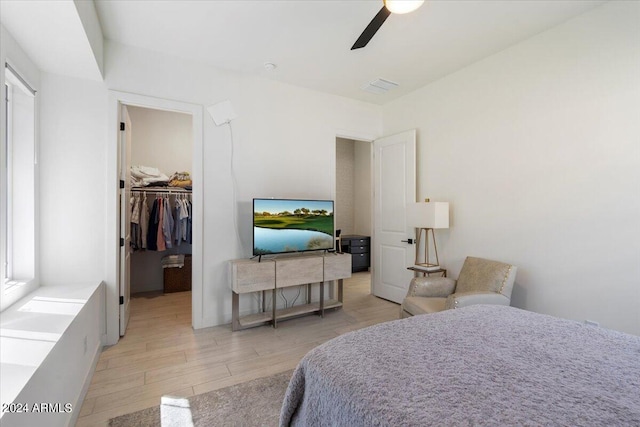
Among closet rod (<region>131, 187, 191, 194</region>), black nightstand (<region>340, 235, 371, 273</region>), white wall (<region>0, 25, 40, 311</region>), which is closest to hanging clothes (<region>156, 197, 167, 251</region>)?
closet rod (<region>131, 187, 191, 194</region>)

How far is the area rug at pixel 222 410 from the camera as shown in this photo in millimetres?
1770

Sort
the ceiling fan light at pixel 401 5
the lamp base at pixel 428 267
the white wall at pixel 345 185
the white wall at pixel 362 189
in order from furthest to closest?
1. the white wall at pixel 345 185
2. the white wall at pixel 362 189
3. the lamp base at pixel 428 267
4. the ceiling fan light at pixel 401 5

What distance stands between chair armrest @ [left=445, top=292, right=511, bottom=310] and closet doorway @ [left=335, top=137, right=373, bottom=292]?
3.94 meters

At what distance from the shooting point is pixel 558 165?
102 inches

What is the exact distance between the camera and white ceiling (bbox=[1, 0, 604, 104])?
2332 mm

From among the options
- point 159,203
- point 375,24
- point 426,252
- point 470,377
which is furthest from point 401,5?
point 159,203

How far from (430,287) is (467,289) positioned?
0.34m

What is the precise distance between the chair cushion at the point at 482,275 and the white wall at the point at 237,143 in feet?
6.30

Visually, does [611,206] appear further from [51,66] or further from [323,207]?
[51,66]

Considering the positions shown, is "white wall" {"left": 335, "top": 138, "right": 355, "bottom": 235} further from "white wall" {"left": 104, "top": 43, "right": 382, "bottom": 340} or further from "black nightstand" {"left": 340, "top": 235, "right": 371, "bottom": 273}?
"white wall" {"left": 104, "top": 43, "right": 382, "bottom": 340}

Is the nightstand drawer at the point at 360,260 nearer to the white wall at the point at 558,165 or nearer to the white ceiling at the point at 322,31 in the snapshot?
the white wall at the point at 558,165

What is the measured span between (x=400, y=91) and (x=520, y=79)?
4.78 ft

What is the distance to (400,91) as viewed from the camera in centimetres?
400

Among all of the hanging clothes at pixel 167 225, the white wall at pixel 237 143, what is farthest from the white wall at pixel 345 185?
the hanging clothes at pixel 167 225
